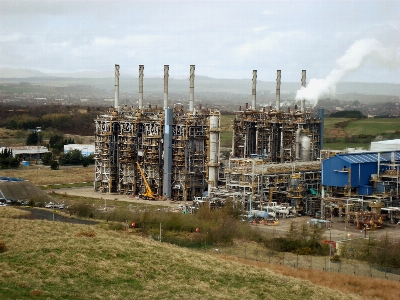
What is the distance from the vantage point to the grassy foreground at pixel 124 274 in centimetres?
2500

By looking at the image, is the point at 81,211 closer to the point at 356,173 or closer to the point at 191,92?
the point at 356,173

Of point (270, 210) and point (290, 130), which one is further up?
point (290, 130)

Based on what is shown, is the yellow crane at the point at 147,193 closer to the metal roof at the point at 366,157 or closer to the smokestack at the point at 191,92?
the smokestack at the point at 191,92

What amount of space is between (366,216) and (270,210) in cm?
669

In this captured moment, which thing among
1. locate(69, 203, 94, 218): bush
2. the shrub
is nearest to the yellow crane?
locate(69, 203, 94, 218): bush

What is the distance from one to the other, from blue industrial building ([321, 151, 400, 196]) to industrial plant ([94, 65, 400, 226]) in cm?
7

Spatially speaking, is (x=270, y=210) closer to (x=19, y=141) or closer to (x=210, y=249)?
(x=210, y=249)

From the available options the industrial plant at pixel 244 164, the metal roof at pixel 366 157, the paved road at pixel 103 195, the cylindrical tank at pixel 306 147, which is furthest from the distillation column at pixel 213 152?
the metal roof at pixel 366 157

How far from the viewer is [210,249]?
38469 millimetres

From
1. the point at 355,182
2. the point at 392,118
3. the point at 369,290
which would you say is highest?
the point at 392,118

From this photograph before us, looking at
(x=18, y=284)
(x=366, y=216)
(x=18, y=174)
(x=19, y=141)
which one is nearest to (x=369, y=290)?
(x=18, y=284)

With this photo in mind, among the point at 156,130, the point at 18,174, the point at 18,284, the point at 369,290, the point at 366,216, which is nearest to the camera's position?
the point at 18,284

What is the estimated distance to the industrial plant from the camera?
51.0 metres

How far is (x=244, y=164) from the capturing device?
54031 millimetres
